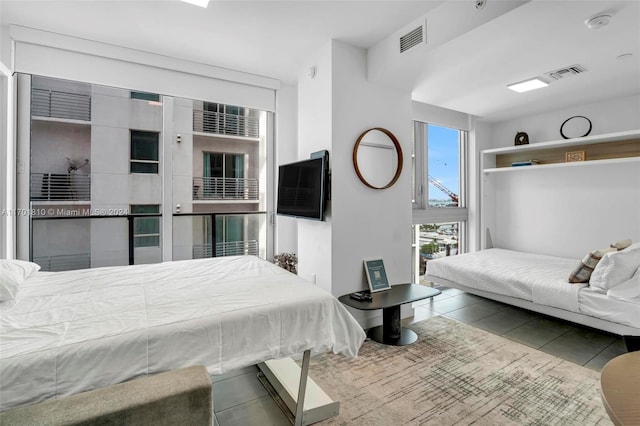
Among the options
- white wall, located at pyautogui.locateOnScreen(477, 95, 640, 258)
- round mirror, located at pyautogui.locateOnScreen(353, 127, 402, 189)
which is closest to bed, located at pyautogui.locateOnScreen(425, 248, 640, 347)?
white wall, located at pyautogui.locateOnScreen(477, 95, 640, 258)

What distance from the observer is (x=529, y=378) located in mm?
2342

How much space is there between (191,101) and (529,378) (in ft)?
13.3

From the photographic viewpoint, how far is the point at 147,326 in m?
1.31

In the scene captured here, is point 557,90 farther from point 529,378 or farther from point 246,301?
point 246,301

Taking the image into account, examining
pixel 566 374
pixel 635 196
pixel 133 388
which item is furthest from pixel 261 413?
pixel 635 196

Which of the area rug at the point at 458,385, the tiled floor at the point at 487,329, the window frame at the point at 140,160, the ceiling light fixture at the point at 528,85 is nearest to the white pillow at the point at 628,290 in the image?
the tiled floor at the point at 487,329

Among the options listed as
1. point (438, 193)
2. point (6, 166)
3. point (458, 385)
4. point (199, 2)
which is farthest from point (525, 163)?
point (6, 166)

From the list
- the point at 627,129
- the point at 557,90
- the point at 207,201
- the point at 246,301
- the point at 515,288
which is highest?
the point at 557,90

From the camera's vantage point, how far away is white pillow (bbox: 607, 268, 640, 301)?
2.65 metres

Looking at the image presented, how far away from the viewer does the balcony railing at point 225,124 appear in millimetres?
3559

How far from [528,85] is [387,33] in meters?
1.88

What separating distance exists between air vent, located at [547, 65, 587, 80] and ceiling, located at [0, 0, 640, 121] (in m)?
0.08

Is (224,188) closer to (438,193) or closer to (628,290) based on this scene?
(438,193)

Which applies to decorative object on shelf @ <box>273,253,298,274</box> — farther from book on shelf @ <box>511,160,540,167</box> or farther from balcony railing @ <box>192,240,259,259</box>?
book on shelf @ <box>511,160,540,167</box>
